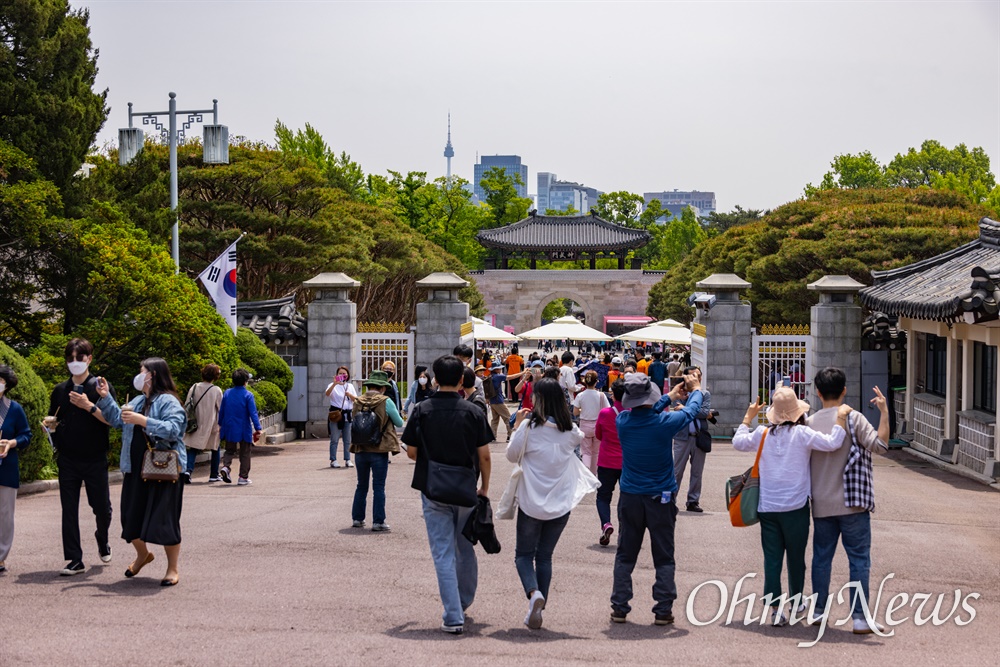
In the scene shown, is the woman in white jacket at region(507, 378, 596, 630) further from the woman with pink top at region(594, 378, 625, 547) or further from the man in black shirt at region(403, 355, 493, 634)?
the woman with pink top at region(594, 378, 625, 547)

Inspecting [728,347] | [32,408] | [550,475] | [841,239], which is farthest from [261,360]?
[841,239]

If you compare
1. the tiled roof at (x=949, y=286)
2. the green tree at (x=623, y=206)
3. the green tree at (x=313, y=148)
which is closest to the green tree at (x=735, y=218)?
the green tree at (x=623, y=206)

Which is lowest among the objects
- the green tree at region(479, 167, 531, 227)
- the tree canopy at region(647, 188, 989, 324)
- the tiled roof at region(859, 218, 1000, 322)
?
the tiled roof at region(859, 218, 1000, 322)

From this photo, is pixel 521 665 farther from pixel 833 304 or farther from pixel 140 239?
pixel 833 304

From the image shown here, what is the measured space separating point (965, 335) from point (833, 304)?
3.32 meters

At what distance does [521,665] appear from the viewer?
19.2 ft

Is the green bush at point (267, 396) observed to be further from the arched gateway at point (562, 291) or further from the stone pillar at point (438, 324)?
the arched gateway at point (562, 291)

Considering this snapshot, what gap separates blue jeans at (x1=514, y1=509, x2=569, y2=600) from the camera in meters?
6.91

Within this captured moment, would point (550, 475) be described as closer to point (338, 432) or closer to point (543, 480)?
point (543, 480)

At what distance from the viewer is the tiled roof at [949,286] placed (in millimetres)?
13688

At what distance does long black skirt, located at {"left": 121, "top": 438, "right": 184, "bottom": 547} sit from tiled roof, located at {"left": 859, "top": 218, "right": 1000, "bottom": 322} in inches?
394

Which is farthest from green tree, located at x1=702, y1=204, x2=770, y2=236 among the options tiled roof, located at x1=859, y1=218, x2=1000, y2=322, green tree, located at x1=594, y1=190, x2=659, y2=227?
tiled roof, located at x1=859, y1=218, x2=1000, y2=322

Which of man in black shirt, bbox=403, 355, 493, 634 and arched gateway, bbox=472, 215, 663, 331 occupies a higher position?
arched gateway, bbox=472, 215, 663, 331

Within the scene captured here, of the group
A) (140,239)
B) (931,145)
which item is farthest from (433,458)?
(931,145)
